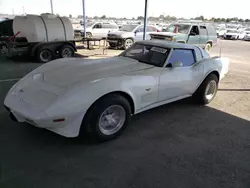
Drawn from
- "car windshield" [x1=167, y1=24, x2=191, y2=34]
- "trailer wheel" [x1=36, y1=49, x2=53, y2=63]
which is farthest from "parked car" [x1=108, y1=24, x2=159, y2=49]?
"trailer wheel" [x1=36, y1=49, x2=53, y2=63]

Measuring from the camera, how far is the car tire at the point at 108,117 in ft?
10.5

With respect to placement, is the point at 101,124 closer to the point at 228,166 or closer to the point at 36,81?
the point at 36,81

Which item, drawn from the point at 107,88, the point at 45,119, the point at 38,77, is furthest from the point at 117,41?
the point at 45,119

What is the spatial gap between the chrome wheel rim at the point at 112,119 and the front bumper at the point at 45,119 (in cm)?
43

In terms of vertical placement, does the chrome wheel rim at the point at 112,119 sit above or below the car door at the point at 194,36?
below

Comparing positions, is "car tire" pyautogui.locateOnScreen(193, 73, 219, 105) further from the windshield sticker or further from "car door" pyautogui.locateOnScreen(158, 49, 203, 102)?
the windshield sticker

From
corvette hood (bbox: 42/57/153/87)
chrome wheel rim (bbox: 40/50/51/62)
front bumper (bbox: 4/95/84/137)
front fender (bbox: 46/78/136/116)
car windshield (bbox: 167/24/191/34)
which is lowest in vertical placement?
chrome wheel rim (bbox: 40/50/51/62)

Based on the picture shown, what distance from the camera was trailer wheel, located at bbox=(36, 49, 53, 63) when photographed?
967cm

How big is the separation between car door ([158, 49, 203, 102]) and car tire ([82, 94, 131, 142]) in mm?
832

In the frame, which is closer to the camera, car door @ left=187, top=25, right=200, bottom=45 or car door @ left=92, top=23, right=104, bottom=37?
car door @ left=187, top=25, right=200, bottom=45

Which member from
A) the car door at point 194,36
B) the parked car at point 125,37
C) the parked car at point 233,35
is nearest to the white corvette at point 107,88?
the car door at point 194,36

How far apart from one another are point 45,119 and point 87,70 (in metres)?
1.16

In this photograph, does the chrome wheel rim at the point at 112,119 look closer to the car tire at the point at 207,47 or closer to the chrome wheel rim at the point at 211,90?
the chrome wheel rim at the point at 211,90

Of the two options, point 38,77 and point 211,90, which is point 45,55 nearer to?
point 38,77
